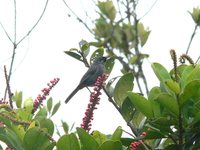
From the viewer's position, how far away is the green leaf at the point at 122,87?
239 cm

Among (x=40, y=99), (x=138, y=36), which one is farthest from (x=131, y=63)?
(x=40, y=99)

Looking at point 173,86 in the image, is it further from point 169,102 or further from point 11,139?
point 11,139

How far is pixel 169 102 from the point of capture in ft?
6.34

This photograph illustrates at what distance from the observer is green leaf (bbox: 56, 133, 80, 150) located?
1858 mm

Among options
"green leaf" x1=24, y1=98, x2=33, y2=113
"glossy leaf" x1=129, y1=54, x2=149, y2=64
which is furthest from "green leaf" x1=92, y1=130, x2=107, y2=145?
"glossy leaf" x1=129, y1=54, x2=149, y2=64

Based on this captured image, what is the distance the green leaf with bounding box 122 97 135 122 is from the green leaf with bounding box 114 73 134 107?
0.07 m

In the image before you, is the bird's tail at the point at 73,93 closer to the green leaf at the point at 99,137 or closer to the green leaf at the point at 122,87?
the green leaf at the point at 122,87

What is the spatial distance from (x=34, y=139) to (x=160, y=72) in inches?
21.6

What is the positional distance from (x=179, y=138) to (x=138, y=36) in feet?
14.4

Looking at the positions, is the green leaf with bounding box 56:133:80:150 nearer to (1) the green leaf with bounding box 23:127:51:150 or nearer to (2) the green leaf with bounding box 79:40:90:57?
(1) the green leaf with bounding box 23:127:51:150

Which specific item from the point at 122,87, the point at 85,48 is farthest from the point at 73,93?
the point at 122,87

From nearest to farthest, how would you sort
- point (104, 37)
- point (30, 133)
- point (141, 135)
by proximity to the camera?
1. point (30, 133)
2. point (141, 135)
3. point (104, 37)

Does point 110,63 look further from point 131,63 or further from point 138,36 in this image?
point 138,36

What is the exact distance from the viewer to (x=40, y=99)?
7.48 feet
